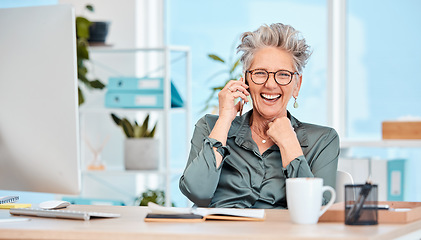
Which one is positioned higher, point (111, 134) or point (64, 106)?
point (64, 106)

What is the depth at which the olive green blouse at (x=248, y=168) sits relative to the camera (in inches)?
76.1

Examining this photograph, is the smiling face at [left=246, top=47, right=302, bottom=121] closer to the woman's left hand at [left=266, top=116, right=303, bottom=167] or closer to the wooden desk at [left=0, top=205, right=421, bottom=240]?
the woman's left hand at [left=266, top=116, right=303, bottom=167]

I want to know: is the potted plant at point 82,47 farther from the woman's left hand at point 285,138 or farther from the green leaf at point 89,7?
the woman's left hand at point 285,138

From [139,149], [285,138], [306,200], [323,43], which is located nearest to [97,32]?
[139,149]

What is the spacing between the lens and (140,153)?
3844 mm

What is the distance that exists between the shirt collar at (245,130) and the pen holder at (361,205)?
2.12 ft

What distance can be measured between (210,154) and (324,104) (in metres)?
2.43

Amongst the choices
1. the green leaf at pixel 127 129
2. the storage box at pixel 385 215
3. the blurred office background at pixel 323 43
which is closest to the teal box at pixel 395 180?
the blurred office background at pixel 323 43

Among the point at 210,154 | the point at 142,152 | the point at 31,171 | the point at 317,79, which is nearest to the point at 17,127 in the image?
the point at 31,171

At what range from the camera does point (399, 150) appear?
4.02 m

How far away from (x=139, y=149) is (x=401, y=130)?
1625mm

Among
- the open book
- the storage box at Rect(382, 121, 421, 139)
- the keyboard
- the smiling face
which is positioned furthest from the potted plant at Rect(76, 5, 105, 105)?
the open book

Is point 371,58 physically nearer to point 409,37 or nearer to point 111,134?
point 409,37

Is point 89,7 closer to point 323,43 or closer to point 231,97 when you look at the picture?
point 323,43
